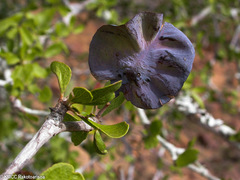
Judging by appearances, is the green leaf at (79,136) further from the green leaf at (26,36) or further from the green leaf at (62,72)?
the green leaf at (26,36)

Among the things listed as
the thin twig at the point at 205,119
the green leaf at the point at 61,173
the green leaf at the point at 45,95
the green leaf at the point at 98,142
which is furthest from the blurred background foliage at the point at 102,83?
the green leaf at the point at 61,173

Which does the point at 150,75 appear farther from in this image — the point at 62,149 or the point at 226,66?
the point at 226,66

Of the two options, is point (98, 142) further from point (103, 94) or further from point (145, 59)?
point (145, 59)

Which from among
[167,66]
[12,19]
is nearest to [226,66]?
[12,19]

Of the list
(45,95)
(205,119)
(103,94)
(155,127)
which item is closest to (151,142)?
(155,127)

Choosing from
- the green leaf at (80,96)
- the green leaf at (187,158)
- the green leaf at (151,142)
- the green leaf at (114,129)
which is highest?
the green leaf at (80,96)

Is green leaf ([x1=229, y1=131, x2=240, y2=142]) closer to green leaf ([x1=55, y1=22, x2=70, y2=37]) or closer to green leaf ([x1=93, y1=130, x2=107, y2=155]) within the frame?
green leaf ([x1=93, y1=130, x2=107, y2=155])
